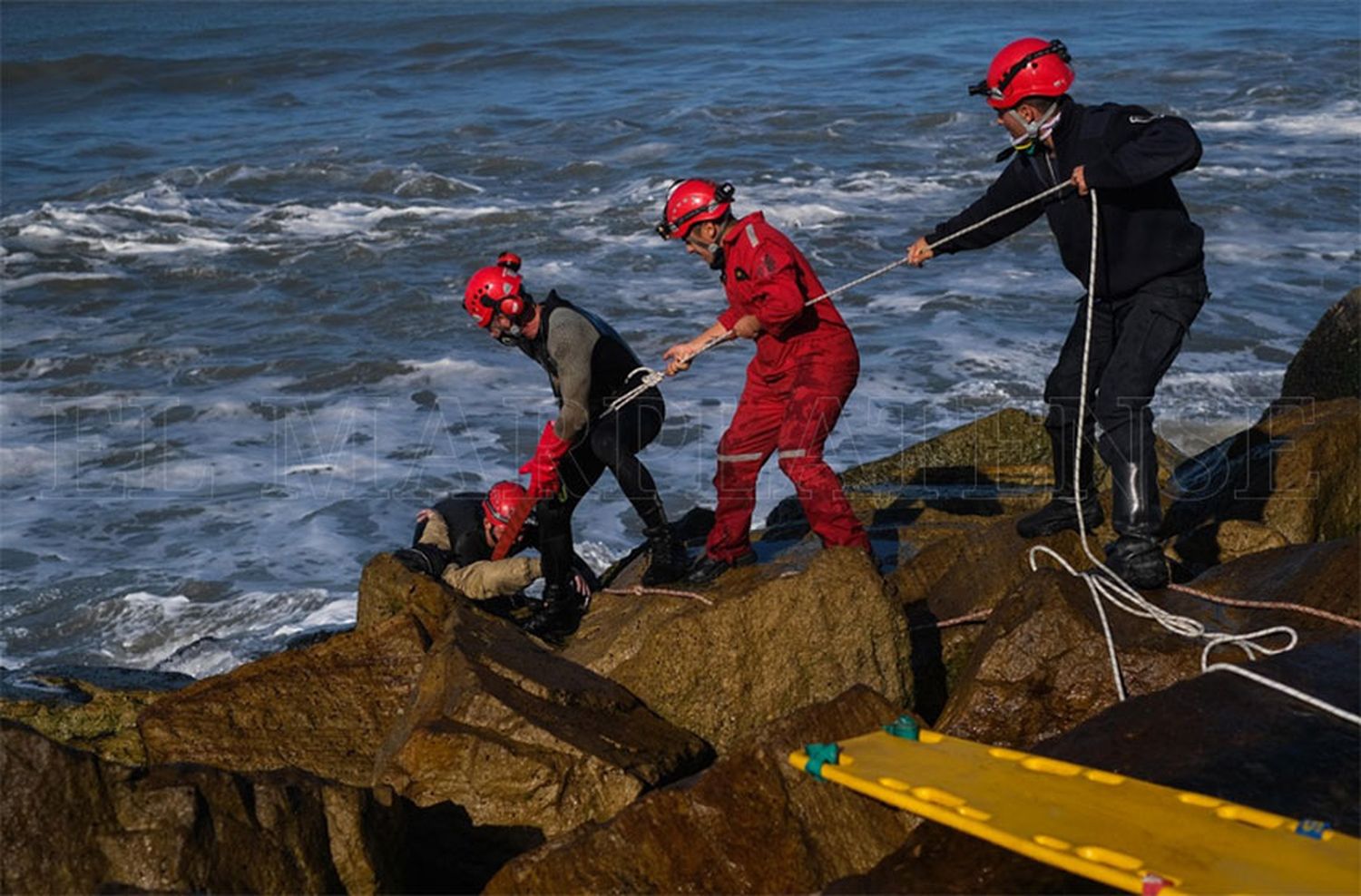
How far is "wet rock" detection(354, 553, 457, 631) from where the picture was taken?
23.0ft

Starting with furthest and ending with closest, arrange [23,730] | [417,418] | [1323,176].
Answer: [1323,176] < [417,418] < [23,730]

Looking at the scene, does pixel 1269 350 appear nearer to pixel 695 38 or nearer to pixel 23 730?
pixel 23 730

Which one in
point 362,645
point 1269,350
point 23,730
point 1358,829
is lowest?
point 1269,350

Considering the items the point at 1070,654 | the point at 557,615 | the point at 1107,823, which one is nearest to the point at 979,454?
the point at 557,615

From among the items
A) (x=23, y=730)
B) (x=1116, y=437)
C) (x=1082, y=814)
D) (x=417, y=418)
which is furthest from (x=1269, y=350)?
(x=23, y=730)

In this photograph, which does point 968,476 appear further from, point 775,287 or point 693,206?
point 693,206

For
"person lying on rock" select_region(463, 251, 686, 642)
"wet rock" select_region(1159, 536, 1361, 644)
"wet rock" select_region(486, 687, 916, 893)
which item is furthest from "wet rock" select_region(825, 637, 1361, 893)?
"person lying on rock" select_region(463, 251, 686, 642)

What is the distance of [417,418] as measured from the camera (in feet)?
44.4

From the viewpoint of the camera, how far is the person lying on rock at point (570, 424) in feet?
23.6

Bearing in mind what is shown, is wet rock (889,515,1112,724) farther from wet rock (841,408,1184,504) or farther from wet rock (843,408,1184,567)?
wet rock (841,408,1184,504)

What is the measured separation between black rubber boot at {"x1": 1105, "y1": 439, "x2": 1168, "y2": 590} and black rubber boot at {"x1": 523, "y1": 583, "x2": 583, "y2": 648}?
8.53 ft

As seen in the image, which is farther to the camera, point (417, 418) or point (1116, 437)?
point (417, 418)

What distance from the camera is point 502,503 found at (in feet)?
26.3

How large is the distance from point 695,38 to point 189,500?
26419mm
